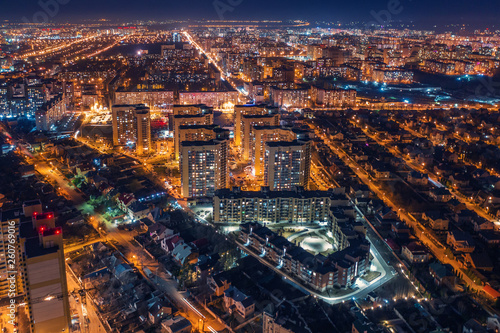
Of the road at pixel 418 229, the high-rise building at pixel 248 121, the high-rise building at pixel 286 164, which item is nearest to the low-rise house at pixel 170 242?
the high-rise building at pixel 286 164

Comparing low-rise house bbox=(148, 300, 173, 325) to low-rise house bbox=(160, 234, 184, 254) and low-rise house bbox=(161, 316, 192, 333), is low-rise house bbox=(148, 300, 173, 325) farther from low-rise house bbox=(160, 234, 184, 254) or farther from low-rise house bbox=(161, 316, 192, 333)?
low-rise house bbox=(160, 234, 184, 254)

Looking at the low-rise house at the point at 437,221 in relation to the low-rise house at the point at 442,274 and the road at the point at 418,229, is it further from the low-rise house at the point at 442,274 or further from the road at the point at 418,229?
the low-rise house at the point at 442,274

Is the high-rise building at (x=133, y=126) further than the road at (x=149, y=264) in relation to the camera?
Yes

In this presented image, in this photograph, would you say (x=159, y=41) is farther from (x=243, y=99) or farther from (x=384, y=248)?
(x=384, y=248)

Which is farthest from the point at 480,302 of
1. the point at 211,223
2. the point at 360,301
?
the point at 211,223

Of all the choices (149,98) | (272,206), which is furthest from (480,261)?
(149,98)

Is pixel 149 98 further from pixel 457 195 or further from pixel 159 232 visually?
pixel 457 195
